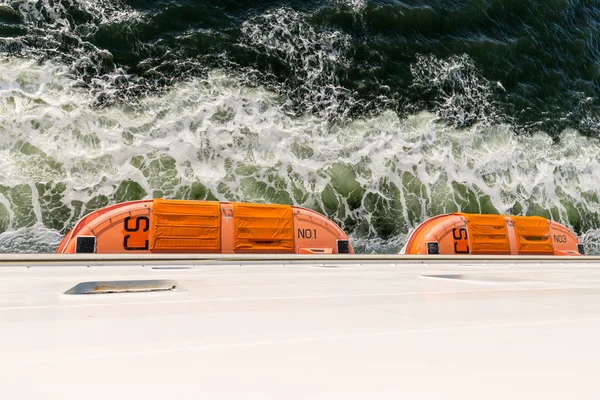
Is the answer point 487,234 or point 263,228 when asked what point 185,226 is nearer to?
point 263,228

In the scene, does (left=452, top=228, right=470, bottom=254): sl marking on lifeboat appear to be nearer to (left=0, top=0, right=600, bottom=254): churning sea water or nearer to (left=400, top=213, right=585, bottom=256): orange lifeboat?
(left=400, top=213, right=585, bottom=256): orange lifeboat

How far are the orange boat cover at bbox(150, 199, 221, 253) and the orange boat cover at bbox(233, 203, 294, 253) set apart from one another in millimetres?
374

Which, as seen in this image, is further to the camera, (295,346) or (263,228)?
(263,228)

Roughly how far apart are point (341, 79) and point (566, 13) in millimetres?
12245

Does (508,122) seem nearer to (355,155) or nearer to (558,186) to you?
(558,186)

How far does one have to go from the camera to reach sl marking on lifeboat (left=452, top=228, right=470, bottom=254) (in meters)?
7.80

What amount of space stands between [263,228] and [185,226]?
1366 mm

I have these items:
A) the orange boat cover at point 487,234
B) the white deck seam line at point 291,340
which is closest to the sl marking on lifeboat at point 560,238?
Result: the orange boat cover at point 487,234

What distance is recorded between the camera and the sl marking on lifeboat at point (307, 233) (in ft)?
23.4

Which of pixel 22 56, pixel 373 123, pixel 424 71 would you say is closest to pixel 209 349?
pixel 373 123

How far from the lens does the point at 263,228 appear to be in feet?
22.4

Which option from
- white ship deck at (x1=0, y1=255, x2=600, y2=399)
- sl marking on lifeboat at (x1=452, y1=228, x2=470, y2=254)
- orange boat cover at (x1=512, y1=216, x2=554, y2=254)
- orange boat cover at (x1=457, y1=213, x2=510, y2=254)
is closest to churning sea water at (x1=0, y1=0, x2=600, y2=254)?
sl marking on lifeboat at (x1=452, y1=228, x2=470, y2=254)

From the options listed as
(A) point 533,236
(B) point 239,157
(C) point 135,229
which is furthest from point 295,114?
(A) point 533,236

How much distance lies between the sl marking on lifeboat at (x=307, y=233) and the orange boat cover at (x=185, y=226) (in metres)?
1.55
